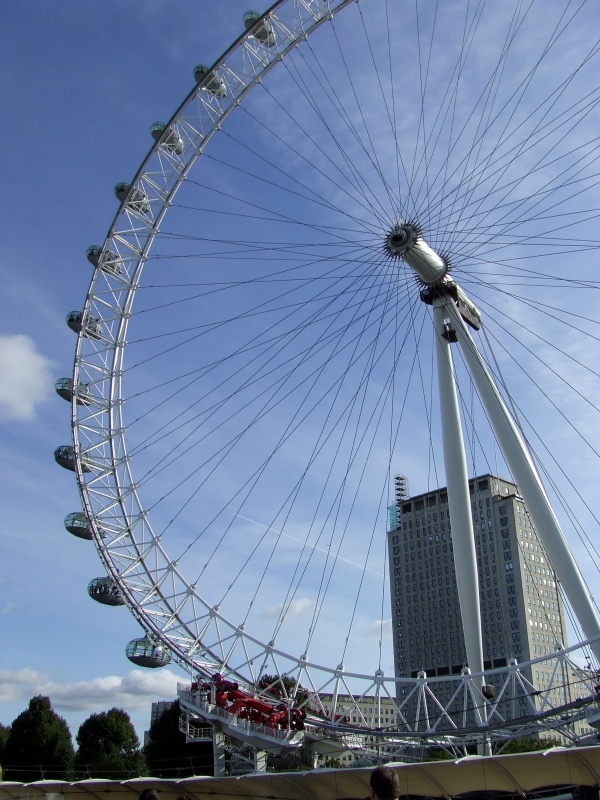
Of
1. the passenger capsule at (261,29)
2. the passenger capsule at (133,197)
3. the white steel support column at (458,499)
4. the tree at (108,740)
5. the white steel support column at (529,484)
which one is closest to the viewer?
the white steel support column at (529,484)

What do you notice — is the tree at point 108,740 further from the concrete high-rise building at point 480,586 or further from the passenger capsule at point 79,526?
the concrete high-rise building at point 480,586

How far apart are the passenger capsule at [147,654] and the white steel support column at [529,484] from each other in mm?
22392

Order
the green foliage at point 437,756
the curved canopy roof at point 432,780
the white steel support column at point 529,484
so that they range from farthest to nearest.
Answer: the green foliage at point 437,756, the white steel support column at point 529,484, the curved canopy roof at point 432,780

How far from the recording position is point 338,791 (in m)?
29.3

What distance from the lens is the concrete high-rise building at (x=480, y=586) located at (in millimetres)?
161000

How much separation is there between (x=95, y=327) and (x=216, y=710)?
922 inches

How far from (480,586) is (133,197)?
457ft

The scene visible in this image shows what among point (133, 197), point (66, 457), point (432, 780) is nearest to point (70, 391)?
point (66, 457)

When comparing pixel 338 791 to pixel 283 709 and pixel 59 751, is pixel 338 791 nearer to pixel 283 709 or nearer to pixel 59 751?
pixel 283 709

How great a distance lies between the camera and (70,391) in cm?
5091

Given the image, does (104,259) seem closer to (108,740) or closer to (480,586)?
(108,740)

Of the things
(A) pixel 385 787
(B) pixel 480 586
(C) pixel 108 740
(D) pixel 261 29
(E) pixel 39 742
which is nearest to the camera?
(A) pixel 385 787

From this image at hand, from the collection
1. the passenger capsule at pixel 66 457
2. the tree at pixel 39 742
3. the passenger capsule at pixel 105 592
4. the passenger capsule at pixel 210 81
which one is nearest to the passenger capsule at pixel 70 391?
the passenger capsule at pixel 66 457

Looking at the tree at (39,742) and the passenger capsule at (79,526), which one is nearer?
the passenger capsule at (79,526)
